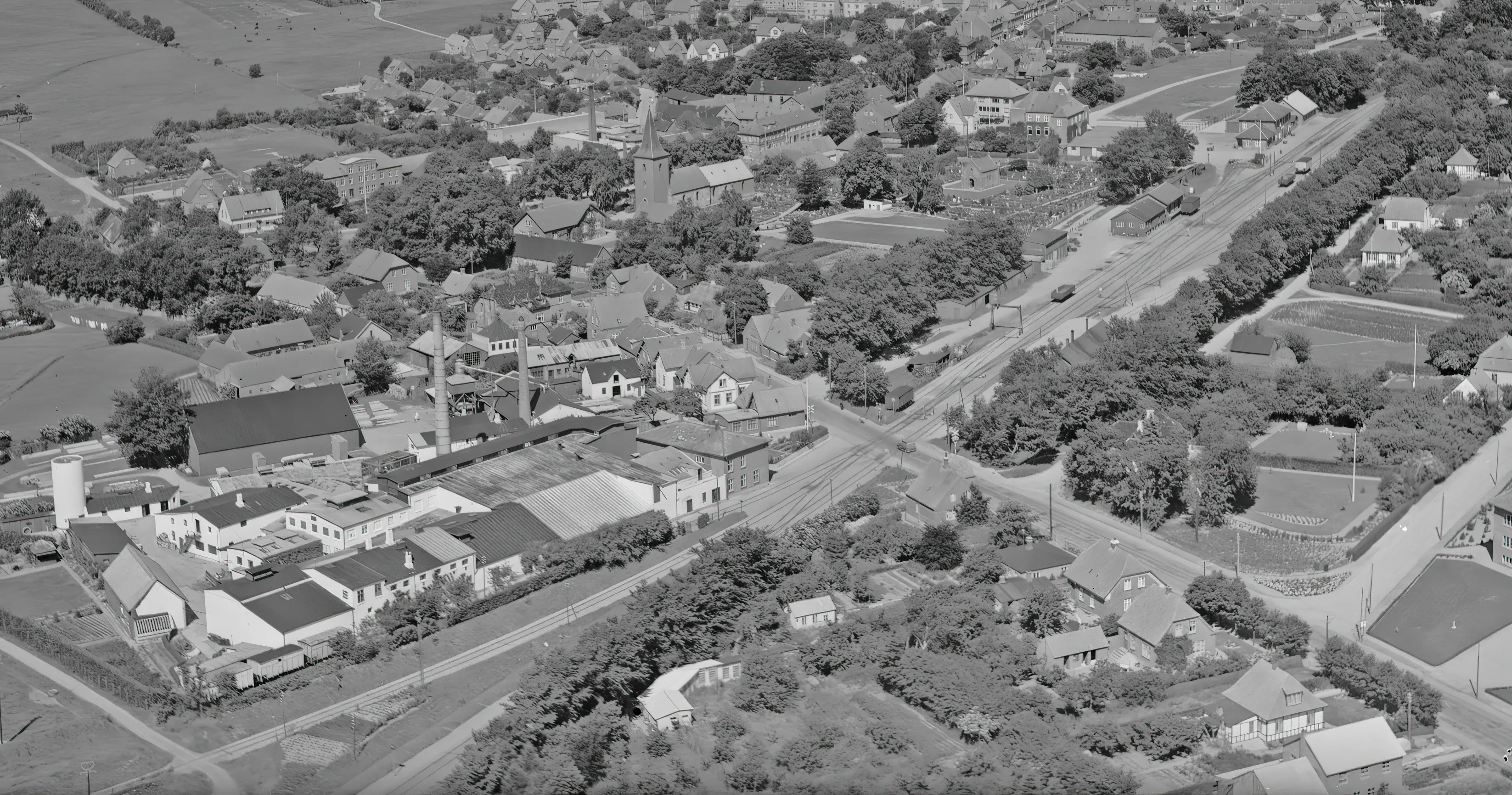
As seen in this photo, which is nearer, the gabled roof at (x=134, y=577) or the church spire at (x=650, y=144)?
the gabled roof at (x=134, y=577)

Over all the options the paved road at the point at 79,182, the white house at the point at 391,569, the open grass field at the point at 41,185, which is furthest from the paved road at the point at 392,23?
the white house at the point at 391,569

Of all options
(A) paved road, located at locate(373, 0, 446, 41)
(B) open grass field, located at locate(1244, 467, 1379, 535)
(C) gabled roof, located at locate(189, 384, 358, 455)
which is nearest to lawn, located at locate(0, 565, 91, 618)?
(C) gabled roof, located at locate(189, 384, 358, 455)

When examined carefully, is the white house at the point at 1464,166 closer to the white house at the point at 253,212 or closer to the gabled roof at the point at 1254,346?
the gabled roof at the point at 1254,346

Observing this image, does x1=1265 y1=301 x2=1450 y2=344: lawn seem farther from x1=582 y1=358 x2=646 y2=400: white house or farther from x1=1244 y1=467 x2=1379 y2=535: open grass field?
x1=582 y1=358 x2=646 y2=400: white house

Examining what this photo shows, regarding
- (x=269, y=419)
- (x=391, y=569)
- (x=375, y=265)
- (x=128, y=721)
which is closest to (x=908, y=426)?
(x=391, y=569)

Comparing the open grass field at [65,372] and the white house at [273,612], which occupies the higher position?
the white house at [273,612]

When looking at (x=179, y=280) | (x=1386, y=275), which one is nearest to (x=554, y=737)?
(x=179, y=280)
